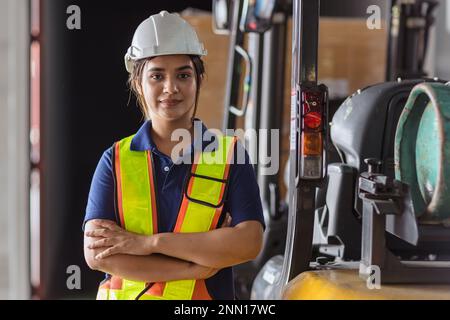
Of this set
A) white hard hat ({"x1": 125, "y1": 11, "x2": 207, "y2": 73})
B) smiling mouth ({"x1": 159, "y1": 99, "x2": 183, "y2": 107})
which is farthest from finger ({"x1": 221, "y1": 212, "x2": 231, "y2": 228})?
white hard hat ({"x1": 125, "y1": 11, "x2": 207, "y2": 73})

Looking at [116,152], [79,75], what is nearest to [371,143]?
[116,152]

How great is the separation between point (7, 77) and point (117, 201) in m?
1.97

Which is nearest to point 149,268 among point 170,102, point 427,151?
point 170,102

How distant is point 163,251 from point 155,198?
0.47ft

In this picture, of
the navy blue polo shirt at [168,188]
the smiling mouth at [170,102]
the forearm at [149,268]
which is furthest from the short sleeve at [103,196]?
the smiling mouth at [170,102]

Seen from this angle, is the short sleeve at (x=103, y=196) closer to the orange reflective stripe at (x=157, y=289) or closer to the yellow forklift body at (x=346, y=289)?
the orange reflective stripe at (x=157, y=289)

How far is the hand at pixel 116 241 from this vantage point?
6.38ft

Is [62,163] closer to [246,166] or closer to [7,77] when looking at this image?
[7,77]

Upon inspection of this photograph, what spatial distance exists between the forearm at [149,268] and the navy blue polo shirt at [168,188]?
0.29ft

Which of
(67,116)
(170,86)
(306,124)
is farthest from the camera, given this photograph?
(67,116)

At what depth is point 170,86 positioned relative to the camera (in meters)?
1.91

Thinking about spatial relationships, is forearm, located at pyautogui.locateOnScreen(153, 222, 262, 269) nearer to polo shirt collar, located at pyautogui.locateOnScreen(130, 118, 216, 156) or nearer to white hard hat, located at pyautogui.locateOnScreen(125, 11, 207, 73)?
polo shirt collar, located at pyautogui.locateOnScreen(130, 118, 216, 156)

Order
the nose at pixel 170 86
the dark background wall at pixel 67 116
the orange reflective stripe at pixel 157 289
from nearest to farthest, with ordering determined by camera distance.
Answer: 1. the nose at pixel 170 86
2. the orange reflective stripe at pixel 157 289
3. the dark background wall at pixel 67 116

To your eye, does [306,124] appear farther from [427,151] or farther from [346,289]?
[346,289]
